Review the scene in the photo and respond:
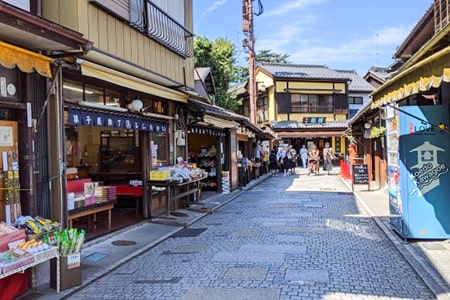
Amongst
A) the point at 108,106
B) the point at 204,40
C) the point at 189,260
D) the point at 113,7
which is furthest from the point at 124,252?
the point at 204,40

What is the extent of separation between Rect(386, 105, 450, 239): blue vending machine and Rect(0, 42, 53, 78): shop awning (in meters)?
5.64

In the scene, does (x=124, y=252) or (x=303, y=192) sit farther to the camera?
(x=303, y=192)

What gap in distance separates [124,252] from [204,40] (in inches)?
944

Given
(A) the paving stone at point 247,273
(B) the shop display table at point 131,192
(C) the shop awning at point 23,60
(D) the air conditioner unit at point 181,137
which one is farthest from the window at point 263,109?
(C) the shop awning at point 23,60

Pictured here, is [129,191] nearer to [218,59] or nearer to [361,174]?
[361,174]

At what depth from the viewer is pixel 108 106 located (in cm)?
866

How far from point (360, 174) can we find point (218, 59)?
16243mm

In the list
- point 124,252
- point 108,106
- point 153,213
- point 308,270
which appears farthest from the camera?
point 153,213

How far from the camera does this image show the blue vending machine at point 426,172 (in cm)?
756

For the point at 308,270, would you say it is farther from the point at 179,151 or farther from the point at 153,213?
the point at 179,151

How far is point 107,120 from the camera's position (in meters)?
8.36

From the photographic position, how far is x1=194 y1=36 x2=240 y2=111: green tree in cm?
2972

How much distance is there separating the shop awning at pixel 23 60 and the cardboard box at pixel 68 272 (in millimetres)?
2393

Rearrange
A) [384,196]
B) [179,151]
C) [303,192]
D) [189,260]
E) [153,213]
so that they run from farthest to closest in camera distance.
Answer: [303,192] → [384,196] → [179,151] → [153,213] → [189,260]
